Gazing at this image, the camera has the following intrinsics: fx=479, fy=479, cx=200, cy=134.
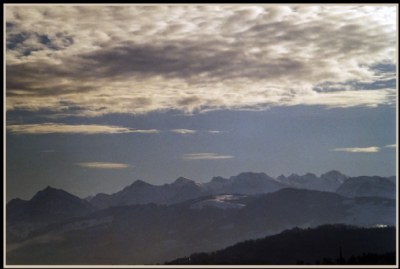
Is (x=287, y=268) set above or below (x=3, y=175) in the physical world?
below

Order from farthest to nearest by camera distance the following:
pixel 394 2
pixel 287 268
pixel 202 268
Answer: pixel 287 268
pixel 202 268
pixel 394 2

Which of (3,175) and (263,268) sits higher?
(3,175)

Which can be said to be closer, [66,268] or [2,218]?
[66,268]

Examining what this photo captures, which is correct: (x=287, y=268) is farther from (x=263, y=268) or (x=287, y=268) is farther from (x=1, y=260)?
(x=1, y=260)

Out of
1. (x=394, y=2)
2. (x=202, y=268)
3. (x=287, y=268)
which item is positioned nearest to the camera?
(x=394, y=2)

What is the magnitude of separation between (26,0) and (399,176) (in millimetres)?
33808

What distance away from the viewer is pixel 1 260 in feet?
117

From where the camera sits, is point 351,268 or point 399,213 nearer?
point 399,213

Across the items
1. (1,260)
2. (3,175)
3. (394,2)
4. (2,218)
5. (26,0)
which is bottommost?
(1,260)

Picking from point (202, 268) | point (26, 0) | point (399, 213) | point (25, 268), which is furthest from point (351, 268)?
point (26, 0)

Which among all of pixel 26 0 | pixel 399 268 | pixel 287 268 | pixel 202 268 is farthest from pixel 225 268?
pixel 26 0

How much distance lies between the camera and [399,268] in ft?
118

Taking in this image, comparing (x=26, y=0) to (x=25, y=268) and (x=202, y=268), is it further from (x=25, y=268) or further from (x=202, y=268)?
(x=202, y=268)

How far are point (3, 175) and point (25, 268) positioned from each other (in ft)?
24.8
